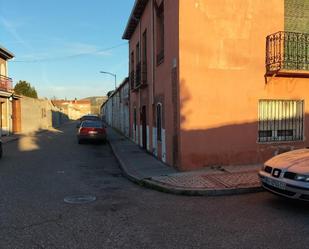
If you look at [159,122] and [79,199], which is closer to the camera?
[79,199]

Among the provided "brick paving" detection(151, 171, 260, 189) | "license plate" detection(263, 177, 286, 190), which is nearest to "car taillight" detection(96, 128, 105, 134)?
"brick paving" detection(151, 171, 260, 189)

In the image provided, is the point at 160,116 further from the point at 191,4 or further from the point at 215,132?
the point at 191,4

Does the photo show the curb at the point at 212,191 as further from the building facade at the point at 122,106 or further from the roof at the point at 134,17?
the building facade at the point at 122,106

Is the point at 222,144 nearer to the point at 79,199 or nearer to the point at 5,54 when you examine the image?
the point at 79,199

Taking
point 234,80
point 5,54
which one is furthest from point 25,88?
point 234,80

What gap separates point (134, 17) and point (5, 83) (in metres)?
16.9

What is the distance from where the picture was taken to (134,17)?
17.8 metres

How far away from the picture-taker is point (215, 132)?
10.7 meters

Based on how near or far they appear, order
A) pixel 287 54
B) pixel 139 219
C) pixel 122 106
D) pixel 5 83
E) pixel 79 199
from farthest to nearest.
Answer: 1. pixel 122 106
2. pixel 5 83
3. pixel 287 54
4. pixel 79 199
5. pixel 139 219

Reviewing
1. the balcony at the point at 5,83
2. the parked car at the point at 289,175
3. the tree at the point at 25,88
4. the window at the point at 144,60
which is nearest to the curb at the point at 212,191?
the parked car at the point at 289,175

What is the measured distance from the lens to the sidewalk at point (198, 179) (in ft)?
26.2

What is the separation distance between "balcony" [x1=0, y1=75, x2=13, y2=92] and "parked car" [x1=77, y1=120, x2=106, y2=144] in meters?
10.2

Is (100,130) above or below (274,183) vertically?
above

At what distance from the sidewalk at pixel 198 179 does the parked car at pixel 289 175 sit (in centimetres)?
109
